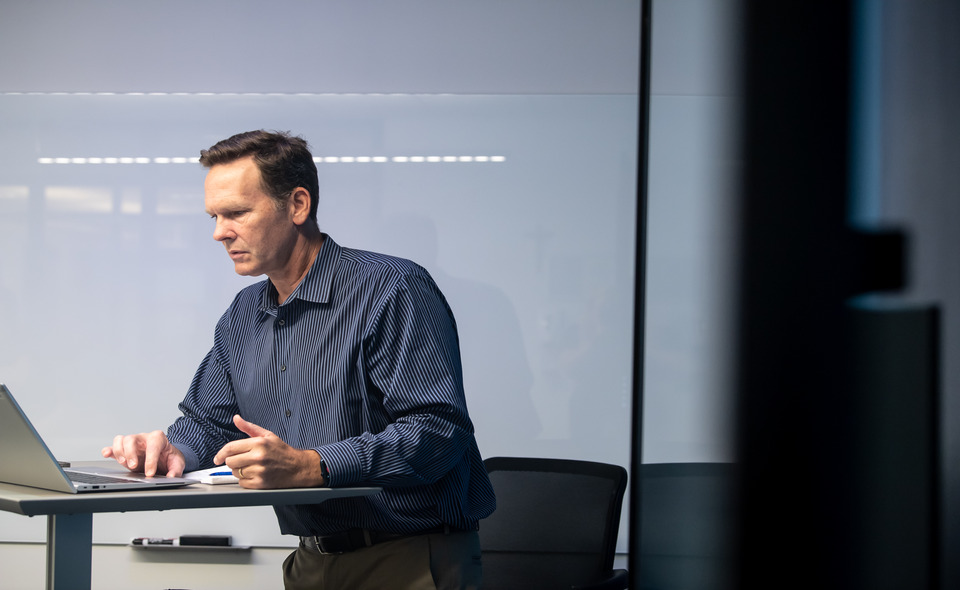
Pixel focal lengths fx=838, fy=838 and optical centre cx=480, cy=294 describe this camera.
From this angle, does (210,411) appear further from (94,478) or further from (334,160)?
(334,160)

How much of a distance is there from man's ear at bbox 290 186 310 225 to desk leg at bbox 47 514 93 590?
720 millimetres

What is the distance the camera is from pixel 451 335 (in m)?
1.76

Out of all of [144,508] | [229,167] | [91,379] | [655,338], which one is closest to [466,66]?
[229,167]

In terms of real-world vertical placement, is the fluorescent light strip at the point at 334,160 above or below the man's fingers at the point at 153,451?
above

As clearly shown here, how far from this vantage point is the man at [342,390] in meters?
1.59

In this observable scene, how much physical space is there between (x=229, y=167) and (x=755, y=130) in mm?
1654

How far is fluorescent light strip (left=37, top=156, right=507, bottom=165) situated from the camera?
309cm

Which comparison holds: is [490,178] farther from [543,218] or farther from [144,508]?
[144,508]

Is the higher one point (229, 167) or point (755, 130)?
point (229, 167)

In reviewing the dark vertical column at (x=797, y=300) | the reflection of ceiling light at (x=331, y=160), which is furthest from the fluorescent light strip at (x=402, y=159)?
the dark vertical column at (x=797, y=300)

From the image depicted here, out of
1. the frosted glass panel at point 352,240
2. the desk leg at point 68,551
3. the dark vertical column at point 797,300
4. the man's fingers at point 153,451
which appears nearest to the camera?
the dark vertical column at point 797,300

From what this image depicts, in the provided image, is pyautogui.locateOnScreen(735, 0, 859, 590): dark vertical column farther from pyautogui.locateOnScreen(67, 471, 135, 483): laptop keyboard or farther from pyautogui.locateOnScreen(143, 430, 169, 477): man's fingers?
pyautogui.locateOnScreen(143, 430, 169, 477): man's fingers

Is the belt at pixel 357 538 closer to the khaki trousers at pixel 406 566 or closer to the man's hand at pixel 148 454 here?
the khaki trousers at pixel 406 566

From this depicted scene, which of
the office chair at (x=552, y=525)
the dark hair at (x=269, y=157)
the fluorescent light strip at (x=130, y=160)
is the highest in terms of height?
the fluorescent light strip at (x=130, y=160)
